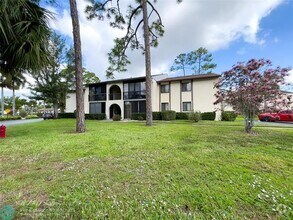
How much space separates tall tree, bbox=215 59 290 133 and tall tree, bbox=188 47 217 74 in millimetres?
31449

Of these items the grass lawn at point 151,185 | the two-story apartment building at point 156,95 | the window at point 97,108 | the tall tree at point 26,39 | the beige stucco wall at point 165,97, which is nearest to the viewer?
the grass lawn at point 151,185

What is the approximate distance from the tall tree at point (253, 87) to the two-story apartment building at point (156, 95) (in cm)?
1115

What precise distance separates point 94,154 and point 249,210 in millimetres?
4068

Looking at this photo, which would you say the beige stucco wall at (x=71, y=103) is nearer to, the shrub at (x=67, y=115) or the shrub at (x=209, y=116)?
the shrub at (x=67, y=115)

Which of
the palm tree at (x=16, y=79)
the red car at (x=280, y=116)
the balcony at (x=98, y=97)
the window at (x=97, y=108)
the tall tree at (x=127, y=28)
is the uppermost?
the tall tree at (x=127, y=28)

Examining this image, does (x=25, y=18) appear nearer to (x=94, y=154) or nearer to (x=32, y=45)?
(x=32, y=45)

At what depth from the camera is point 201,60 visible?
128ft

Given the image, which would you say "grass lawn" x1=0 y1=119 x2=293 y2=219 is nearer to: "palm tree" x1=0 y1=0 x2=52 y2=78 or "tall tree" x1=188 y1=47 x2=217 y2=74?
"palm tree" x1=0 y1=0 x2=52 y2=78

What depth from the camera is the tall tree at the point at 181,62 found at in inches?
1605

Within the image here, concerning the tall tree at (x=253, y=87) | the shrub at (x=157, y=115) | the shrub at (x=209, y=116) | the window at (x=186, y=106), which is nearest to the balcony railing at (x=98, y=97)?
the shrub at (x=157, y=115)

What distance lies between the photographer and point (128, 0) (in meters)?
15.1

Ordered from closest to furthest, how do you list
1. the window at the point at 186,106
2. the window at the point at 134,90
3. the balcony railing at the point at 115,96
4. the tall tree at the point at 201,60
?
the window at the point at 186,106, the window at the point at 134,90, the balcony railing at the point at 115,96, the tall tree at the point at 201,60

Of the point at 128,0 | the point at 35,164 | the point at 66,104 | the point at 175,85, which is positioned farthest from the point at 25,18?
the point at 66,104

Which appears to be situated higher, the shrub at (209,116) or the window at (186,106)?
the window at (186,106)
